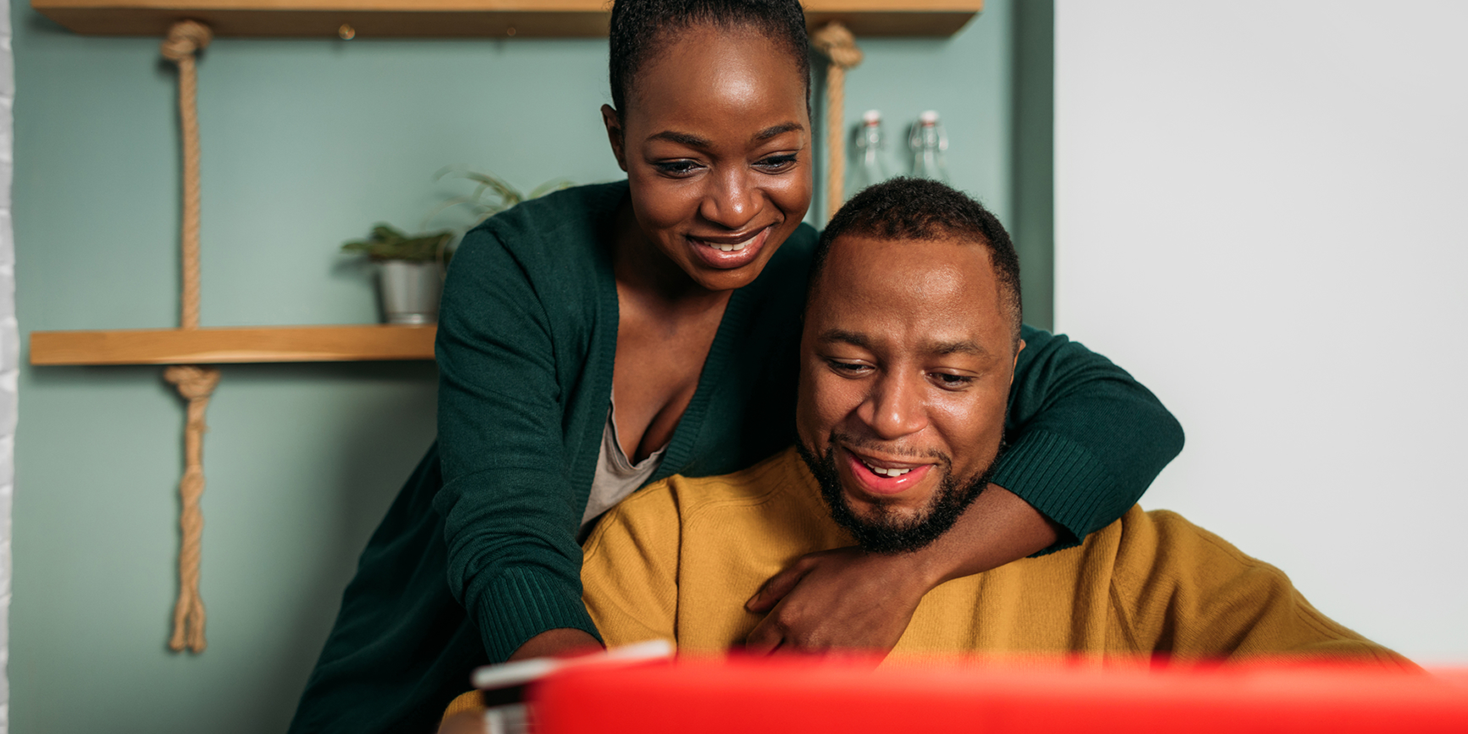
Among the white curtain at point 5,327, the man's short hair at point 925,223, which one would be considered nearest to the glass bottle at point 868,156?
the man's short hair at point 925,223

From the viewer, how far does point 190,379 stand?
1.58 m

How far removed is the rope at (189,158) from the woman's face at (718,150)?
3.55 ft

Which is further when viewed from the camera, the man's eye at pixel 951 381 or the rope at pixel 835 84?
the rope at pixel 835 84

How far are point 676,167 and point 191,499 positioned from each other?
1321 mm

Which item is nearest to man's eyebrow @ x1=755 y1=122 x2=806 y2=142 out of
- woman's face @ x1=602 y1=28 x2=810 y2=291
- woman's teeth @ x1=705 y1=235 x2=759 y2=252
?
woman's face @ x1=602 y1=28 x2=810 y2=291

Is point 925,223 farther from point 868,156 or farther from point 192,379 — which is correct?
point 192,379

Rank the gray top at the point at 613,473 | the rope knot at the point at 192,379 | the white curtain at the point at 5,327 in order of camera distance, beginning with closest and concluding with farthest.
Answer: the gray top at the point at 613,473 < the white curtain at the point at 5,327 < the rope knot at the point at 192,379

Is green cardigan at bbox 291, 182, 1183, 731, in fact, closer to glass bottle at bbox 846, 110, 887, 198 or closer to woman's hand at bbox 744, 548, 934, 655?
woman's hand at bbox 744, 548, 934, 655

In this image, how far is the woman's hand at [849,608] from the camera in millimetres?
842

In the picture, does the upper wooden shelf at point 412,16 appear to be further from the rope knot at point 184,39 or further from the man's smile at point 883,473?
the man's smile at point 883,473

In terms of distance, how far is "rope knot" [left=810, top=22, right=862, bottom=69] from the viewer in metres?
1.52

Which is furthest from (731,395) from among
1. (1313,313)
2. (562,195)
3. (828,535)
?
(1313,313)

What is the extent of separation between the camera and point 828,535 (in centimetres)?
100

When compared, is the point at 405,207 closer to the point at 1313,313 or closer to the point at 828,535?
the point at 828,535
